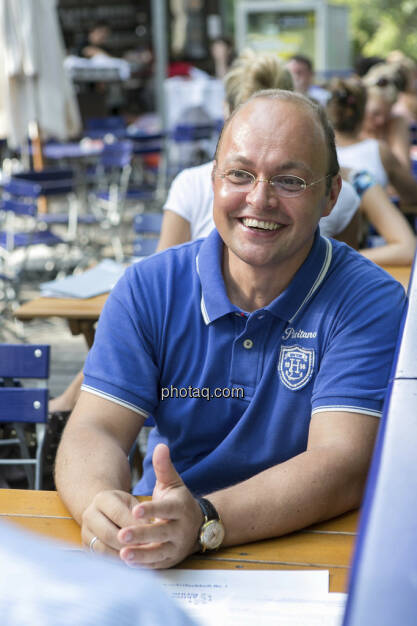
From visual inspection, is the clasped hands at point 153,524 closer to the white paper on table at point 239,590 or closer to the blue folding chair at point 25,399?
the white paper on table at point 239,590

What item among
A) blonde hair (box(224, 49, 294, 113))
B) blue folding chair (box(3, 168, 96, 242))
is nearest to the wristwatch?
blonde hair (box(224, 49, 294, 113))

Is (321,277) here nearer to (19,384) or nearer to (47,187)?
(19,384)

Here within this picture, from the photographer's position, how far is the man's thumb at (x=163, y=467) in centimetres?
148

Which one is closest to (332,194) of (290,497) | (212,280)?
(212,280)

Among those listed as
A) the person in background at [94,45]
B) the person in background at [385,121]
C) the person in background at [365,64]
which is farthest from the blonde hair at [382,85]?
the person in background at [94,45]

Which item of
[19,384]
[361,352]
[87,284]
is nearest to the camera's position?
[361,352]

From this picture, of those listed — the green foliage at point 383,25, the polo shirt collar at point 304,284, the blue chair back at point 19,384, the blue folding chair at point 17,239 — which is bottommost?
the green foliage at point 383,25

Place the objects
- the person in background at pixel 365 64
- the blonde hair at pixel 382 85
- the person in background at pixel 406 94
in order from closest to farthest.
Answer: the blonde hair at pixel 382 85
the person in background at pixel 406 94
the person in background at pixel 365 64

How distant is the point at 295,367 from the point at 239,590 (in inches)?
23.6

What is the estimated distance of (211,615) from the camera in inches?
52.6

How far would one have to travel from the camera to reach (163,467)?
1.48m

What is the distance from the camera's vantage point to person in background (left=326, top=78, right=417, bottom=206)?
16.0 ft

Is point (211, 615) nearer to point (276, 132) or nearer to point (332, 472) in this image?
point (332, 472)

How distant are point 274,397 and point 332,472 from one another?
25 cm
